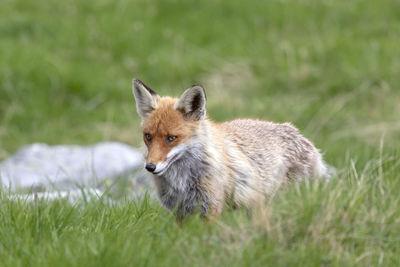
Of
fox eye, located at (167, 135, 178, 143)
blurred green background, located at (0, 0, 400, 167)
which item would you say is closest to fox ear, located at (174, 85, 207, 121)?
fox eye, located at (167, 135, 178, 143)

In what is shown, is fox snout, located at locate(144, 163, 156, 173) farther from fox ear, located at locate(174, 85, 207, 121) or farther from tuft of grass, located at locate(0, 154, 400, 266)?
fox ear, located at locate(174, 85, 207, 121)

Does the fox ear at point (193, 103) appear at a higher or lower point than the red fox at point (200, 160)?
higher

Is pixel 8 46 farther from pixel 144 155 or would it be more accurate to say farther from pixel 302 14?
pixel 144 155

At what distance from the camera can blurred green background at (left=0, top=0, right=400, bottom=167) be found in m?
11.8

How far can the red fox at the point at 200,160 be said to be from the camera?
561 centimetres

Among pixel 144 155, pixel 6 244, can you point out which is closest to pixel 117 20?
pixel 144 155

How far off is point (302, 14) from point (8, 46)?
6.91 metres

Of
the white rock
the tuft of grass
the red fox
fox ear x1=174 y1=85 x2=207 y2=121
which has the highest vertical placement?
fox ear x1=174 y1=85 x2=207 y2=121

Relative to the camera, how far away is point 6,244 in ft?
14.9

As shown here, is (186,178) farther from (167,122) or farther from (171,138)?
(167,122)

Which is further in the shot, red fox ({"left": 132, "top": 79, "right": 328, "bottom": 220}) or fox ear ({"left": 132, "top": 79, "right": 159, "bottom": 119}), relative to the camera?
fox ear ({"left": 132, "top": 79, "right": 159, "bottom": 119})

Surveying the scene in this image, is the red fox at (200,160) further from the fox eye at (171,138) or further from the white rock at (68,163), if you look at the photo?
the white rock at (68,163)

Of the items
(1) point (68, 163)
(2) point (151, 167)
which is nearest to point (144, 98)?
(2) point (151, 167)

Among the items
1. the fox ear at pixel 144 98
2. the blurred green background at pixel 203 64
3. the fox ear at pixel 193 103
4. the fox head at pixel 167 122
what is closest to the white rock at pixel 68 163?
the blurred green background at pixel 203 64
